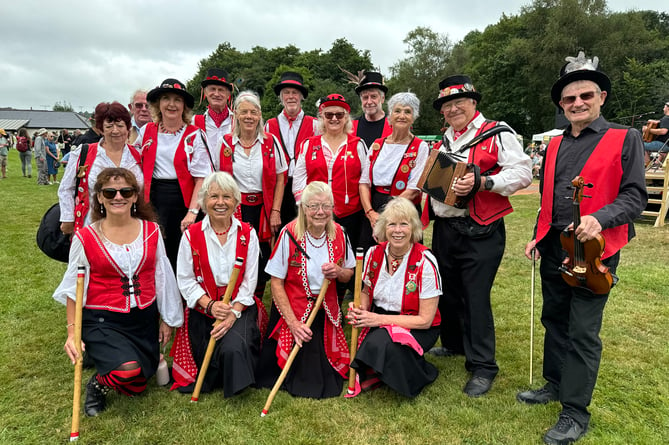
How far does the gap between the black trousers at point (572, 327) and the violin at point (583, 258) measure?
134 mm

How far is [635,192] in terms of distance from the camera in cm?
246

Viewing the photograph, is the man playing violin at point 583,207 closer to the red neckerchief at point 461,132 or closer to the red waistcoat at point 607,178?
the red waistcoat at point 607,178

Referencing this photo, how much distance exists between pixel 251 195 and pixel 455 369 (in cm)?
246

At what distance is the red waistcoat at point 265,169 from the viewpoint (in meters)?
4.24

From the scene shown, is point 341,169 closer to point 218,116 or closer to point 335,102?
point 335,102

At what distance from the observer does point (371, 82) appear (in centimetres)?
489

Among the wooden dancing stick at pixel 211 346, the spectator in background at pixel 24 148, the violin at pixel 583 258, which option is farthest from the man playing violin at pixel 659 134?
the spectator in background at pixel 24 148

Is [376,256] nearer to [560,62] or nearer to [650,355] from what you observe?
[650,355]

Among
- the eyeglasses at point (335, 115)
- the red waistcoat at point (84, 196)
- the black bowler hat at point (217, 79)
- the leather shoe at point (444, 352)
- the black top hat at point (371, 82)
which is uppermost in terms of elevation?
the black top hat at point (371, 82)

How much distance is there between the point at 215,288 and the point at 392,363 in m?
1.49

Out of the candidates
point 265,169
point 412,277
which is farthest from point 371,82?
point 412,277

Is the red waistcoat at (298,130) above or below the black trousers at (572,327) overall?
above

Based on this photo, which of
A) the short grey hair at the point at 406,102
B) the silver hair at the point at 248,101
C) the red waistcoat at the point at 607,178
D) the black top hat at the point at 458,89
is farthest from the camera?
the silver hair at the point at 248,101

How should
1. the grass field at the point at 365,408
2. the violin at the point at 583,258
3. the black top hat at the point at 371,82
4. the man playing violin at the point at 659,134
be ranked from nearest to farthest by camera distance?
the violin at the point at 583,258 → the grass field at the point at 365,408 → the black top hat at the point at 371,82 → the man playing violin at the point at 659,134
